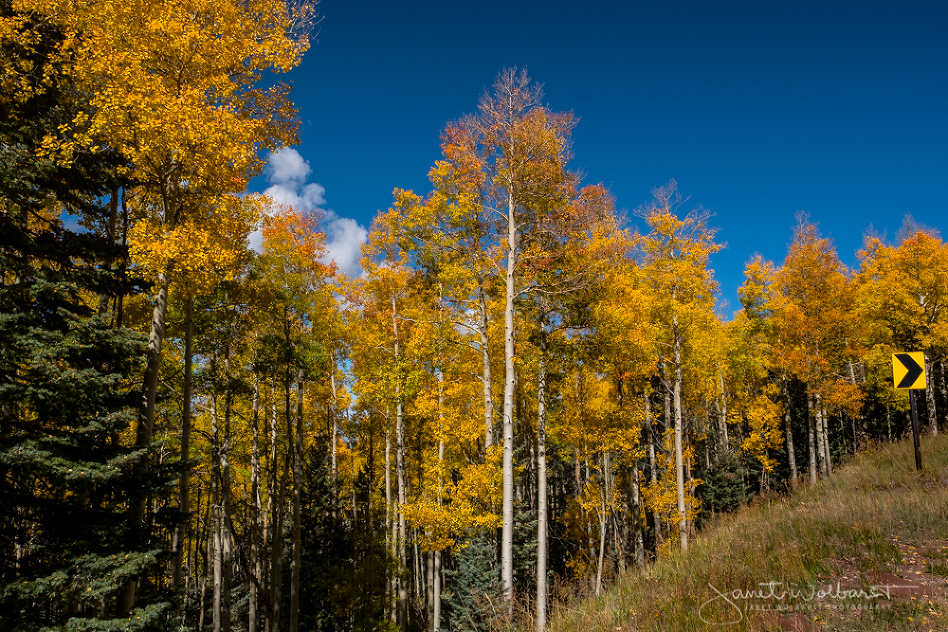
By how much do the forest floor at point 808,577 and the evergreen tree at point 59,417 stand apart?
241 inches

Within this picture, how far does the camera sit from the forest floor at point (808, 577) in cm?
422

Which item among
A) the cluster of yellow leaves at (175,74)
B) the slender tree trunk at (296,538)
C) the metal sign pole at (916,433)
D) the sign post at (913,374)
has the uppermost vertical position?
the cluster of yellow leaves at (175,74)

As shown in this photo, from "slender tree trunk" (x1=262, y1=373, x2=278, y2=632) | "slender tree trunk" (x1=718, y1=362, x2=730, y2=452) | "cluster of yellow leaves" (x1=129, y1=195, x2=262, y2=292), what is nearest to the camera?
"cluster of yellow leaves" (x1=129, y1=195, x2=262, y2=292)

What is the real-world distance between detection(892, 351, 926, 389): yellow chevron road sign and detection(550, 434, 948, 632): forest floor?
1795mm

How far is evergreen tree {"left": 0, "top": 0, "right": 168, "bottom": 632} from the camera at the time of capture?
232 inches

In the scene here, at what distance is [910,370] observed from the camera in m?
8.95

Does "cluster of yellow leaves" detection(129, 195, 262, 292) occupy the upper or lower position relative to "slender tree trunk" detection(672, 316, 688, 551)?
upper

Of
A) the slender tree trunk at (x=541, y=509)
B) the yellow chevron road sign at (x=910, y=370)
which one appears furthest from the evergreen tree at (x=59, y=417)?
the yellow chevron road sign at (x=910, y=370)

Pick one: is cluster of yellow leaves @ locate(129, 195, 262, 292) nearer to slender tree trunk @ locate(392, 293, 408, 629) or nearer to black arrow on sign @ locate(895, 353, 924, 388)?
slender tree trunk @ locate(392, 293, 408, 629)

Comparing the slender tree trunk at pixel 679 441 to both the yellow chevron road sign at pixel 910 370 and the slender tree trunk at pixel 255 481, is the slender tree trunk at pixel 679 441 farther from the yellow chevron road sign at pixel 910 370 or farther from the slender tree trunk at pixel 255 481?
the slender tree trunk at pixel 255 481

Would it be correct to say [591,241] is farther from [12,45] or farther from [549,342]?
[12,45]

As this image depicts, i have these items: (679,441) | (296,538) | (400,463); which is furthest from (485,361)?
(296,538)

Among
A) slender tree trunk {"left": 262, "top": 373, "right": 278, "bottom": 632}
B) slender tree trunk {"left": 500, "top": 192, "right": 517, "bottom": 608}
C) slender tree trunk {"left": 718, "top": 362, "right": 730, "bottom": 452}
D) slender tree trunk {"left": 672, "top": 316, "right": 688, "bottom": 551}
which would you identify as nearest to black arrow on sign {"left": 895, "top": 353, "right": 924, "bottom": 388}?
slender tree trunk {"left": 672, "top": 316, "right": 688, "bottom": 551}

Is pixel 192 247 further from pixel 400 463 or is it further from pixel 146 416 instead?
pixel 400 463
